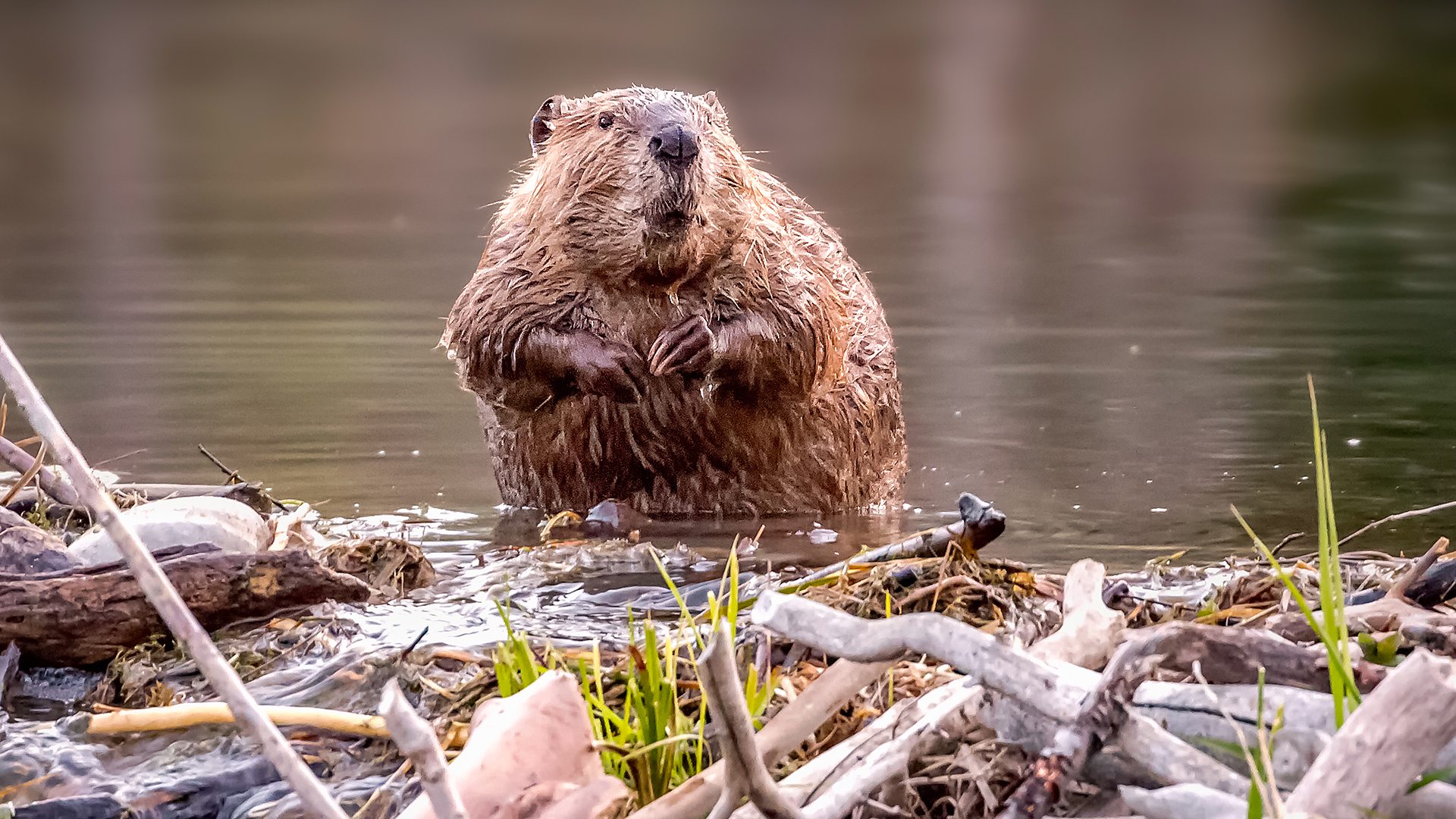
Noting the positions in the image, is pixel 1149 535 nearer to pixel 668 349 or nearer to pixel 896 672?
pixel 668 349

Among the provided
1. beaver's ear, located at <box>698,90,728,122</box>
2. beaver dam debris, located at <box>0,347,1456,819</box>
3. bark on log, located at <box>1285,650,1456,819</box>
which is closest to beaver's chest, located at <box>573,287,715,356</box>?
beaver's ear, located at <box>698,90,728,122</box>

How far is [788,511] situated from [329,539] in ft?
3.78

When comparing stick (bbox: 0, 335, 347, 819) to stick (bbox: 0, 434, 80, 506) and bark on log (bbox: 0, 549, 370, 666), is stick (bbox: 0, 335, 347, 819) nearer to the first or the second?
bark on log (bbox: 0, 549, 370, 666)

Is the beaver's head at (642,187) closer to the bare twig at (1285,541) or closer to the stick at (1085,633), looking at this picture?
the bare twig at (1285,541)

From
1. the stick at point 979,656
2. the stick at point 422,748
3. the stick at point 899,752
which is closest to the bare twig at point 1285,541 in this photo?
the stick at point 899,752

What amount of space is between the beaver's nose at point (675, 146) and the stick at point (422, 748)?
7.69 feet

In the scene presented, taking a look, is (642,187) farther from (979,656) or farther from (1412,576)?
(979,656)

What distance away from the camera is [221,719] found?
2.65m

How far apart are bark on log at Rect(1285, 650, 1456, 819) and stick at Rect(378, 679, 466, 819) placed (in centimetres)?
74

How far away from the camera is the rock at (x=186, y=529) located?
342 centimetres

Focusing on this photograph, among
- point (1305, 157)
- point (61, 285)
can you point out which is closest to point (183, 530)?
point (61, 285)

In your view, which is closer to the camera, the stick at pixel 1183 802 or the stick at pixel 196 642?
the stick at pixel 196 642

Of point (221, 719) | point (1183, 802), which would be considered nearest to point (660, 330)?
point (221, 719)

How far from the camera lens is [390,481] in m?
5.27
